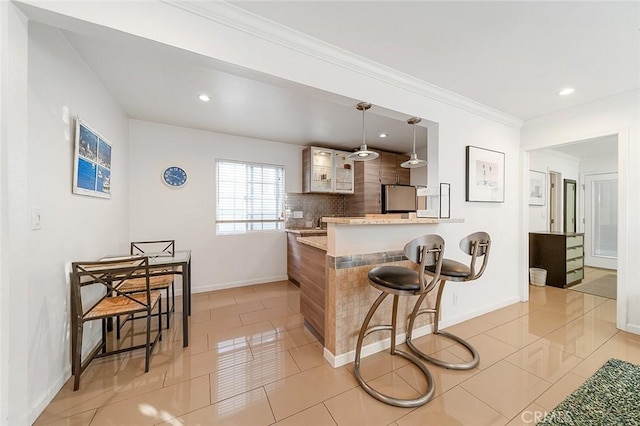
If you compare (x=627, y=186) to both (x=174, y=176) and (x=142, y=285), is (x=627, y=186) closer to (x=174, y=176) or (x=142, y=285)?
(x=142, y=285)

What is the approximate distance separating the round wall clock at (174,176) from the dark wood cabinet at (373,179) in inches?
118

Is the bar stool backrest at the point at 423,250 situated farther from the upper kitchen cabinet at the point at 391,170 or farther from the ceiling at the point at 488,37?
the upper kitchen cabinet at the point at 391,170

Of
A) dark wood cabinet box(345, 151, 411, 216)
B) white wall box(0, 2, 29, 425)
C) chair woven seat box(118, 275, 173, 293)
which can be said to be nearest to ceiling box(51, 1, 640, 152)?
white wall box(0, 2, 29, 425)

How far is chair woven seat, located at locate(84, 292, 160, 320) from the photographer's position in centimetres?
173

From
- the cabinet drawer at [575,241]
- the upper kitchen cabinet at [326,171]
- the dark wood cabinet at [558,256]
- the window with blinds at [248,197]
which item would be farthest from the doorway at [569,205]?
the window with blinds at [248,197]

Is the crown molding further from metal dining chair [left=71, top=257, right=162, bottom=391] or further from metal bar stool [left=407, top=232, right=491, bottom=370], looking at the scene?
metal dining chair [left=71, top=257, right=162, bottom=391]

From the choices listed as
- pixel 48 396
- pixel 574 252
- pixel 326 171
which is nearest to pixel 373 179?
pixel 326 171

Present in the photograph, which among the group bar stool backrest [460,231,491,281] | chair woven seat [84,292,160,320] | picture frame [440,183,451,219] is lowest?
chair woven seat [84,292,160,320]

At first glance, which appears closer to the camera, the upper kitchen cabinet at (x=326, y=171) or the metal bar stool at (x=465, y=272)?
the metal bar stool at (x=465, y=272)

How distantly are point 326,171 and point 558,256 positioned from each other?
13.6ft

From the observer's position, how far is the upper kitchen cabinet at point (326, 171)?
4.26 meters

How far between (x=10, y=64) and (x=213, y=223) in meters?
2.81

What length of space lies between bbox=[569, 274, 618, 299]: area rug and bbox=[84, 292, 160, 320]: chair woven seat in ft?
19.0

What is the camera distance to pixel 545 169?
4.73 meters
